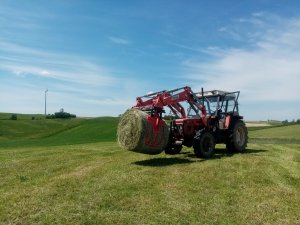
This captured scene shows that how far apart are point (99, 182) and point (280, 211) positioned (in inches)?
173

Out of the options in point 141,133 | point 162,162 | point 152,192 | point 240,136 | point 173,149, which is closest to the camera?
point 152,192

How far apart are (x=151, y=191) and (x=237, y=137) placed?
8.95 m

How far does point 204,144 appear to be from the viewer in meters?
15.3

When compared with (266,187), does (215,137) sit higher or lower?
higher

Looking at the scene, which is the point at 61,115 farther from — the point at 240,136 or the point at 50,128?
the point at 240,136

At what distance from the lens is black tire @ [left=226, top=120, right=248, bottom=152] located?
17.2m

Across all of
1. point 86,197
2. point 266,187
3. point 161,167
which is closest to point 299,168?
point 266,187

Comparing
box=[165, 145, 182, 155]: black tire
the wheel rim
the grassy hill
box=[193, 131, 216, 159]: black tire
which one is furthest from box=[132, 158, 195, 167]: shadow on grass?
the grassy hill

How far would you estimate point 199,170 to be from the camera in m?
12.0

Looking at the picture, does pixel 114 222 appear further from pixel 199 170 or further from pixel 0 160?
pixel 0 160

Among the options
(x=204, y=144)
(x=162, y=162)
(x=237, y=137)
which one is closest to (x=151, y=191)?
(x=162, y=162)

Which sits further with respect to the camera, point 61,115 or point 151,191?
point 61,115

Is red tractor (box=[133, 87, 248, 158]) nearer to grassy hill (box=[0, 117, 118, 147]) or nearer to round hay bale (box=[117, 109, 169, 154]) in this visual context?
round hay bale (box=[117, 109, 169, 154])

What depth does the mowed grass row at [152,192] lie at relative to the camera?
789cm
